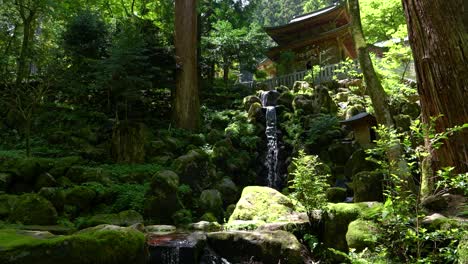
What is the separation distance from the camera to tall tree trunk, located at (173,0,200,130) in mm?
15891

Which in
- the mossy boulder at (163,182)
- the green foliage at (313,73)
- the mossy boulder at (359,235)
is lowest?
the mossy boulder at (359,235)

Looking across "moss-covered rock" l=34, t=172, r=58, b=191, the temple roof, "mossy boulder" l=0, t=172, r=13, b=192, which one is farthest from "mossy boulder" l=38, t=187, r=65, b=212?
the temple roof

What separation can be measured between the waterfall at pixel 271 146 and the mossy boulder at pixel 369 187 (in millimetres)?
6742

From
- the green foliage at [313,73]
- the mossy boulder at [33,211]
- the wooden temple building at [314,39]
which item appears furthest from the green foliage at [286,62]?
the mossy boulder at [33,211]

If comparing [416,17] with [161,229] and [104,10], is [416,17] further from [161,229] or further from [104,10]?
[104,10]

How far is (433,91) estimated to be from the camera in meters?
→ 4.52

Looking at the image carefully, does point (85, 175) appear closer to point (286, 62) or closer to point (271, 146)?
point (271, 146)

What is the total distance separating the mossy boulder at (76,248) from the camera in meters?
3.45

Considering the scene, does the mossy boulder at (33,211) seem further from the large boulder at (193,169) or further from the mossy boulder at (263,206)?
the large boulder at (193,169)

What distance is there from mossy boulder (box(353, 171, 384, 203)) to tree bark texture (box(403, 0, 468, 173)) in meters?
2.73

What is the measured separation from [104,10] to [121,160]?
43.0ft

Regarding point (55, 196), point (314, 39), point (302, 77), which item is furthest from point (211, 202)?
point (314, 39)

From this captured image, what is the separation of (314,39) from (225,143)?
1294cm

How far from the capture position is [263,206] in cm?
802
